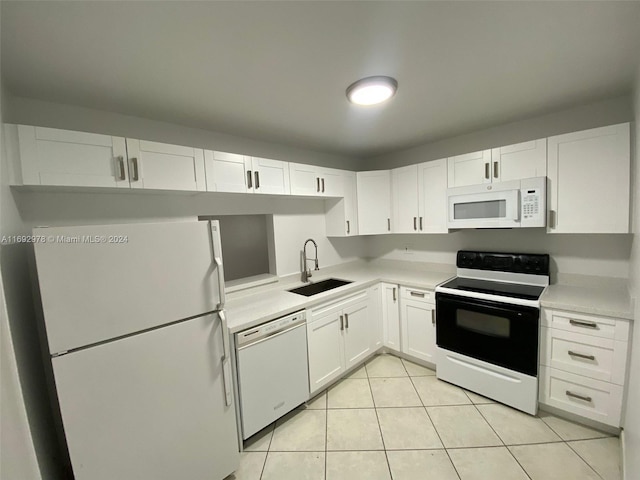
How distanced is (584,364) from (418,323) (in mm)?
1158

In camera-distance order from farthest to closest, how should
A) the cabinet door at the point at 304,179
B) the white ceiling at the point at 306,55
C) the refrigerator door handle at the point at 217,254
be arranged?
the cabinet door at the point at 304,179
the refrigerator door handle at the point at 217,254
the white ceiling at the point at 306,55

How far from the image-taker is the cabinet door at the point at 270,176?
213 cm

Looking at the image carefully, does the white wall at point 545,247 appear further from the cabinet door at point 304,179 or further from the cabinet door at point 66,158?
the cabinet door at point 66,158

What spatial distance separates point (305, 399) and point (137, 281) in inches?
61.7

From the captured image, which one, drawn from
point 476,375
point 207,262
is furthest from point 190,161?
point 476,375

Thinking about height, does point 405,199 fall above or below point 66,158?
below

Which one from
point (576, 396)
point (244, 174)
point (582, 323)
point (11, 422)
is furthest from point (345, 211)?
point (11, 422)

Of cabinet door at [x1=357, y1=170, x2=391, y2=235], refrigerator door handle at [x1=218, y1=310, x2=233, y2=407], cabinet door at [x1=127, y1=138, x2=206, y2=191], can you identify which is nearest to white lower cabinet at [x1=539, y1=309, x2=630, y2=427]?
cabinet door at [x1=357, y1=170, x2=391, y2=235]

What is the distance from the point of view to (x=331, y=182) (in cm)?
275

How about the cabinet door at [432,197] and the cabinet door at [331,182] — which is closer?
the cabinet door at [432,197]

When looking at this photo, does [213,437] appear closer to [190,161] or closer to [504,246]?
[190,161]

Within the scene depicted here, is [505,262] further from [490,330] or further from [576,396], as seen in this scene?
[576,396]

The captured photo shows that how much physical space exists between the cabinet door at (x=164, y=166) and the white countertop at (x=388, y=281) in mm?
990

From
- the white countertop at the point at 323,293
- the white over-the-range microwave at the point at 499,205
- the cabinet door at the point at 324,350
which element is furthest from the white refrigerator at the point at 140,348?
the white over-the-range microwave at the point at 499,205
